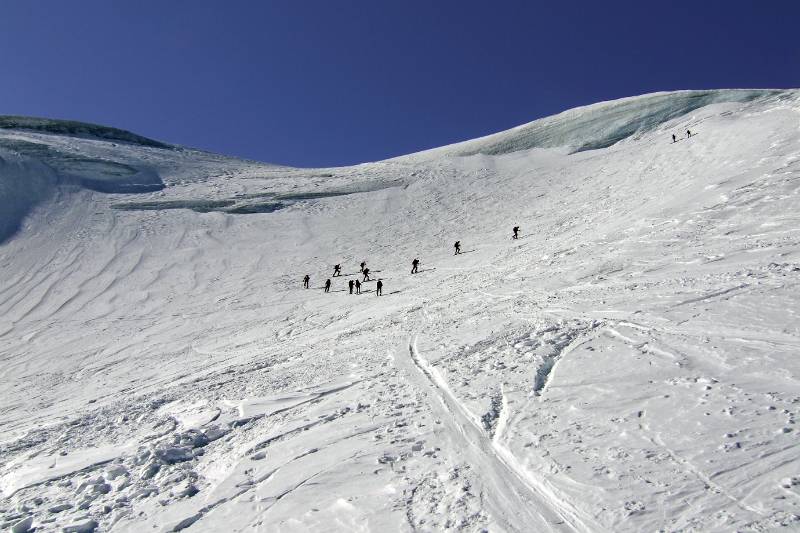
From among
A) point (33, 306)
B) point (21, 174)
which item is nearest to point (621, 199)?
point (33, 306)

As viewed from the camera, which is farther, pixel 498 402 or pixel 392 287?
pixel 392 287

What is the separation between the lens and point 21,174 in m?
43.4

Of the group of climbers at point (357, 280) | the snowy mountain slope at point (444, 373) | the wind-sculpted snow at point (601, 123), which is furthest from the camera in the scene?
the wind-sculpted snow at point (601, 123)

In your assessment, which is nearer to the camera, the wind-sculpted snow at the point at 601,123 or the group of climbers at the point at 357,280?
the group of climbers at the point at 357,280

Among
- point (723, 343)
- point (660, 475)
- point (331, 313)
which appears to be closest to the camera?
point (660, 475)

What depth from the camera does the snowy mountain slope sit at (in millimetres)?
6199

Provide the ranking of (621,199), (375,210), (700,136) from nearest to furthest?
(621,199), (700,136), (375,210)

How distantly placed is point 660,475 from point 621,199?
25.2 metres

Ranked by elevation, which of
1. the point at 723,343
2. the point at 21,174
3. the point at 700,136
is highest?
the point at 21,174

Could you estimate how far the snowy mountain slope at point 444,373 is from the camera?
6.20 metres

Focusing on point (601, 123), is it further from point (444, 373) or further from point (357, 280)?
point (444, 373)

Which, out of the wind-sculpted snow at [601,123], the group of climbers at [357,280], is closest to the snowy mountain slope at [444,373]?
the group of climbers at [357,280]

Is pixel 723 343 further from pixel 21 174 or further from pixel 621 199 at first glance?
pixel 21 174

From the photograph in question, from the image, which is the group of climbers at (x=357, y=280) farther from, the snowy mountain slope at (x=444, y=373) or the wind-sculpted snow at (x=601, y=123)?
the wind-sculpted snow at (x=601, y=123)
